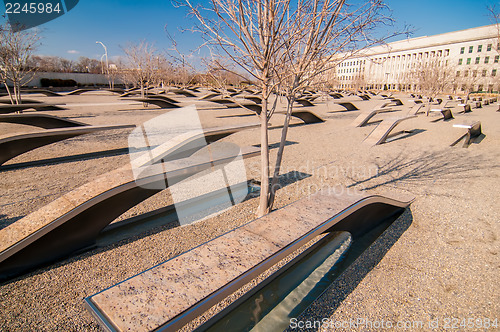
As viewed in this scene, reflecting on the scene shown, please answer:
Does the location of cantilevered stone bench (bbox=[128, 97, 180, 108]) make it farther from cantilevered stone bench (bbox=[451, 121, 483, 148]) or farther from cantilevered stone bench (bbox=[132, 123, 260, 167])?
cantilevered stone bench (bbox=[451, 121, 483, 148])

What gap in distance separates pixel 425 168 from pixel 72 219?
23.1ft

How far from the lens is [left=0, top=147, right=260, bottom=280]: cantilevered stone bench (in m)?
2.71

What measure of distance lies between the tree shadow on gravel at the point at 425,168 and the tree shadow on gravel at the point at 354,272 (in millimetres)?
1530

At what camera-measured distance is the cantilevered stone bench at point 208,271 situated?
1.60 metres

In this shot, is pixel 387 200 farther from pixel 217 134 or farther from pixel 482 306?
pixel 217 134

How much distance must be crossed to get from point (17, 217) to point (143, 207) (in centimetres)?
167

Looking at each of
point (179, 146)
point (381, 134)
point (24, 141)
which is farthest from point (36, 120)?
point (381, 134)

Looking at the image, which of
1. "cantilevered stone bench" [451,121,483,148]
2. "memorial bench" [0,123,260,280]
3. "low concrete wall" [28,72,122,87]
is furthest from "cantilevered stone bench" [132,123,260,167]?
"low concrete wall" [28,72,122,87]

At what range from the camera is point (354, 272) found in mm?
2893

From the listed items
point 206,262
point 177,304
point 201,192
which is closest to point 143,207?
point 201,192

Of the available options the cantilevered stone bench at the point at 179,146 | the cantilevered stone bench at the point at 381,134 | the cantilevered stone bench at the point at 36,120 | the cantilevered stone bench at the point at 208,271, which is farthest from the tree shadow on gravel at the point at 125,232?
the cantilevered stone bench at the point at 381,134

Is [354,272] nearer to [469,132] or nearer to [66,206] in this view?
[66,206]

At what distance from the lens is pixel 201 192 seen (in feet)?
16.1

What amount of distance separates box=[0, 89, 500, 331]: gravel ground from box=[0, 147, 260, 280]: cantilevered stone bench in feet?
0.54
